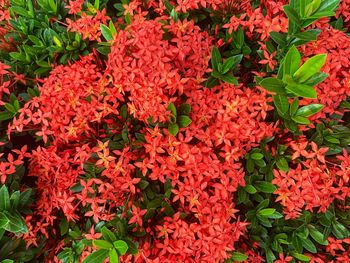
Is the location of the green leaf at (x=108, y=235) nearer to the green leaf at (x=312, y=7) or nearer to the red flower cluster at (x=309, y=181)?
the red flower cluster at (x=309, y=181)

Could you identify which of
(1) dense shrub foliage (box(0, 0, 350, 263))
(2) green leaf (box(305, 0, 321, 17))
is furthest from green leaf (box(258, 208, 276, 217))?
(2) green leaf (box(305, 0, 321, 17))

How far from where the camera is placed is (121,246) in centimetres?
170

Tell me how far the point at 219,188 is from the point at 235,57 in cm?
70

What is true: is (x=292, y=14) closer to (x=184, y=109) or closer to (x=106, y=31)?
(x=184, y=109)

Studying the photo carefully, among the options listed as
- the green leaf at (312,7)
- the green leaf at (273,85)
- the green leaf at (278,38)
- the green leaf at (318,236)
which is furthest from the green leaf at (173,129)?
the green leaf at (318,236)

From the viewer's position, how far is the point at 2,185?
6.40ft

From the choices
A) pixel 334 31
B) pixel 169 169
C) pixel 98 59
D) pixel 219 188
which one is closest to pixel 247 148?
pixel 219 188

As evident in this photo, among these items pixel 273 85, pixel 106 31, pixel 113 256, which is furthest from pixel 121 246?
pixel 106 31

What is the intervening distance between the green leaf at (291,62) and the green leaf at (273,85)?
5 cm

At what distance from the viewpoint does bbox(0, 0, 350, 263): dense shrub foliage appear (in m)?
1.77

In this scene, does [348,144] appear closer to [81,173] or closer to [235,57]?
[235,57]

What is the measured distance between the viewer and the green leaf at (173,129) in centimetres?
182

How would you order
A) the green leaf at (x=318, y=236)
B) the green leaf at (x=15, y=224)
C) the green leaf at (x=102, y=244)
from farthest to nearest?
the green leaf at (x=318, y=236) → the green leaf at (x=15, y=224) → the green leaf at (x=102, y=244)

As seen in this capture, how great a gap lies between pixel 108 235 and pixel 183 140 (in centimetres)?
57
